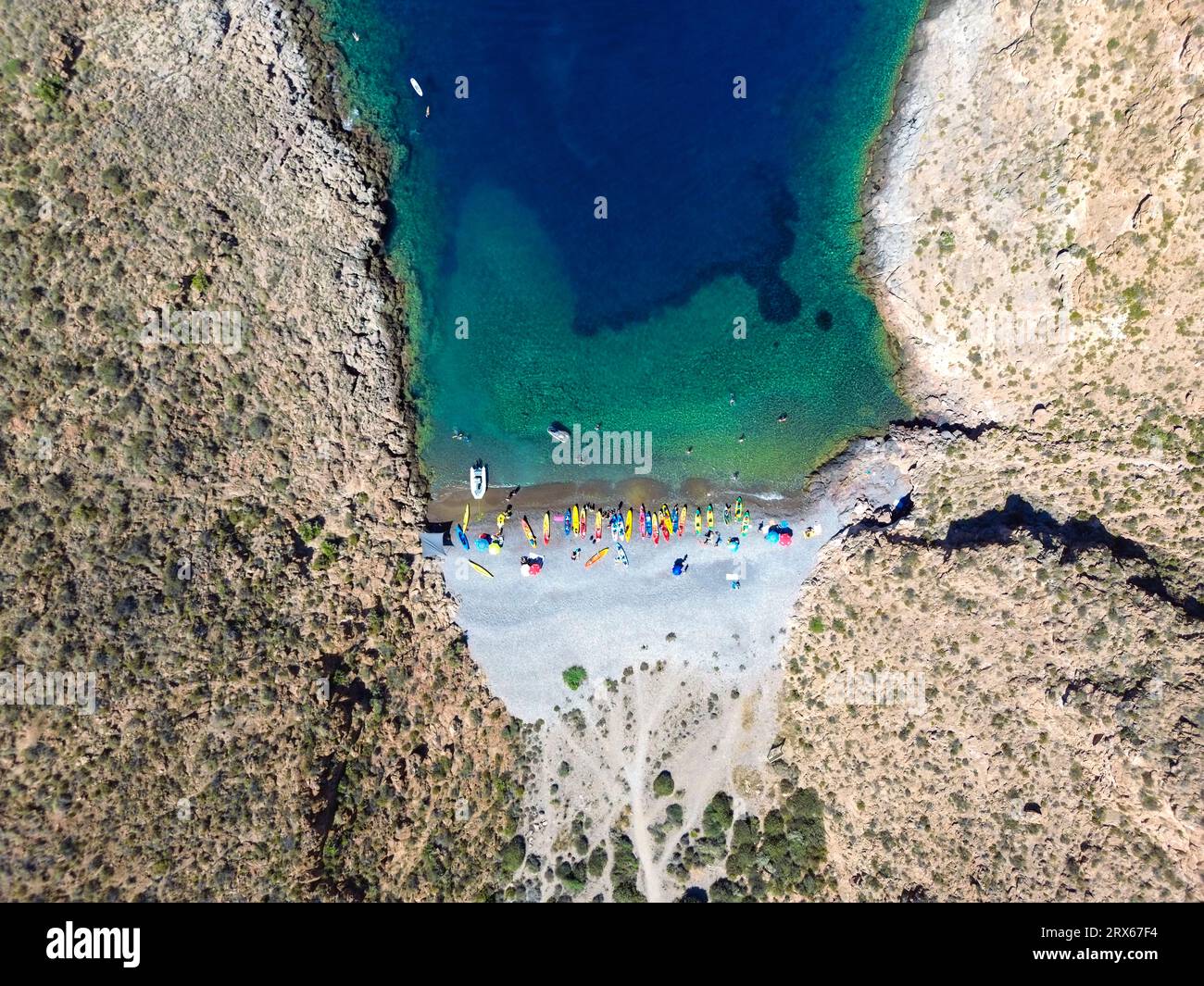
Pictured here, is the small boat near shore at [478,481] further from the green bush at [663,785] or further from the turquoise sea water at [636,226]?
the green bush at [663,785]

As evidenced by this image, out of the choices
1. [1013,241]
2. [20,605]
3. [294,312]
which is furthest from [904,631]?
[20,605]

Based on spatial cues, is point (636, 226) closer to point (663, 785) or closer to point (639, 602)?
point (639, 602)

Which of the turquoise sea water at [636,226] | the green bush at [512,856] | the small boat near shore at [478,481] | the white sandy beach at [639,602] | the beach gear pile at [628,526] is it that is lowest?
the green bush at [512,856]

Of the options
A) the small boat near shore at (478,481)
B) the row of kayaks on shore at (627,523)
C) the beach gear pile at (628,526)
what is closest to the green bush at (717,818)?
the beach gear pile at (628,526)

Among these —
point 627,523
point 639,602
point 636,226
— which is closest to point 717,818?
point 639,602

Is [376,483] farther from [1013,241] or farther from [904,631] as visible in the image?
[1013,241]
